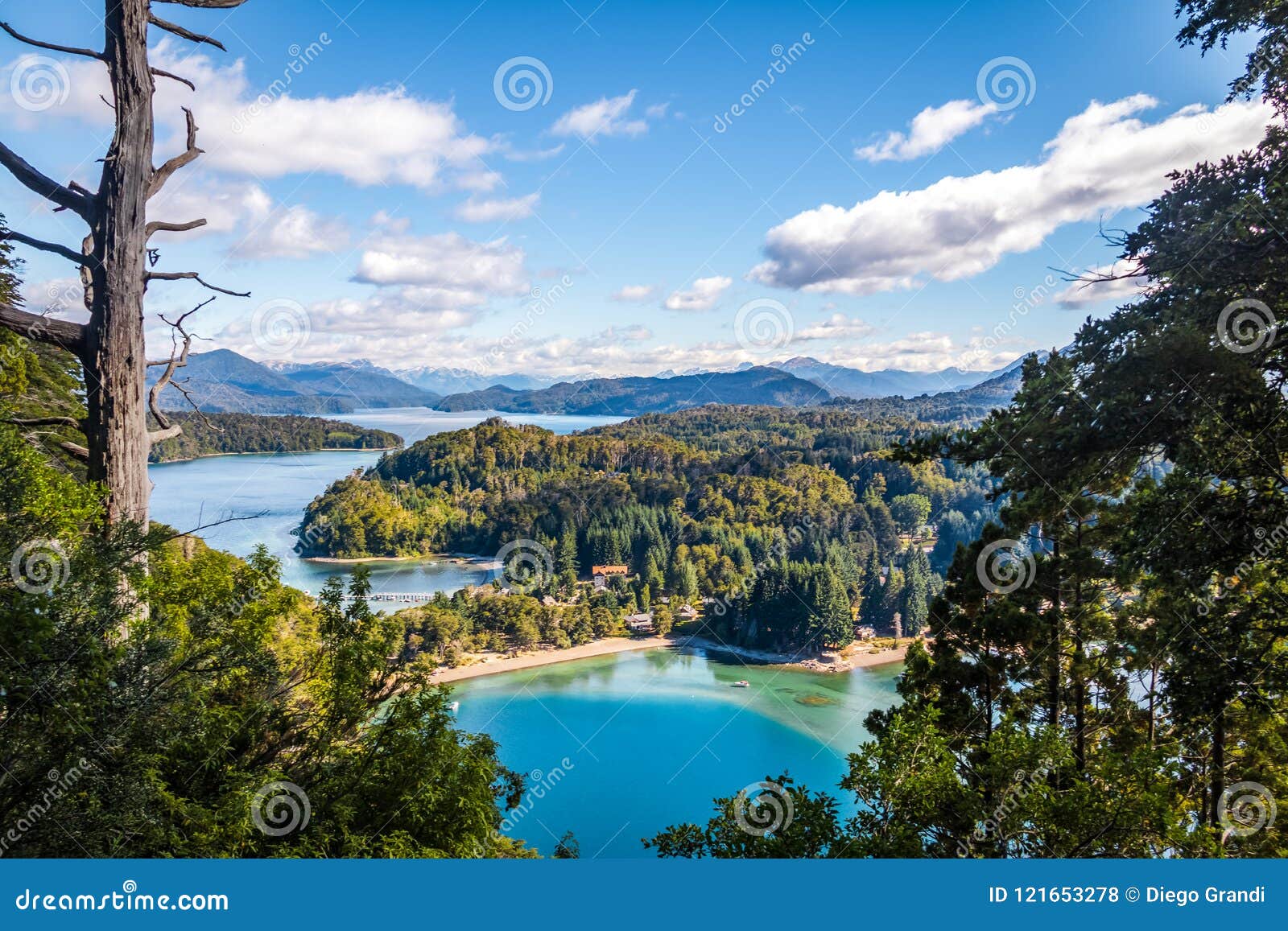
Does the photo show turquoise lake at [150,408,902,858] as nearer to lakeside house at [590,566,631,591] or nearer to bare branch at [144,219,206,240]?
lakeside house at [590,566,631,591]

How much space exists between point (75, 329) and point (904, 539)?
196ft

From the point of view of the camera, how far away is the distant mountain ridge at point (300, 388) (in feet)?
350

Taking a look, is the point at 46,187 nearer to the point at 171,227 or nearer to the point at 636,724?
the point at 171,227

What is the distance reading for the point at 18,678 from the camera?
2.44m

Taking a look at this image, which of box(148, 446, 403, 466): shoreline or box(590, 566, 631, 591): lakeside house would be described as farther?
box(148, 446, 403, 466): shoreline

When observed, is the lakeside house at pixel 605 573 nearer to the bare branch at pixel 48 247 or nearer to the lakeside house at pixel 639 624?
the lakeside house at pixel 639 624

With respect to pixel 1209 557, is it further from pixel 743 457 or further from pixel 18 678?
pixel 743 457

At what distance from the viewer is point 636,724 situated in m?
30.4

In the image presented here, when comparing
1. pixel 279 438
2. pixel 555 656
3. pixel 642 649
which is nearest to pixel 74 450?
pixel 555 656

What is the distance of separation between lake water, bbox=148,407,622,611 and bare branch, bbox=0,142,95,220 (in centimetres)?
2346

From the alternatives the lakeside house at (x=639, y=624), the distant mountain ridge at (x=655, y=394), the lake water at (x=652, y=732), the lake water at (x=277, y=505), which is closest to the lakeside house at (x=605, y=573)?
the lakeside house at (x=639, y=624)

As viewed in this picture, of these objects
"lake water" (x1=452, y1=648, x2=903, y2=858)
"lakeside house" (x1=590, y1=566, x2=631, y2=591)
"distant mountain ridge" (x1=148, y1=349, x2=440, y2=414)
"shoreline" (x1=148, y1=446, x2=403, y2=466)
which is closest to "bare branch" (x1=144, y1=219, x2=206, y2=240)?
"lake water" (x1=452, y1=648, x2=903, y2=858)

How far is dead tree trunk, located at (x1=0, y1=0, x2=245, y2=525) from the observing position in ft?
10.7

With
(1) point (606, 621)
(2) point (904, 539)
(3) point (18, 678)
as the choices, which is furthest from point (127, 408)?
(2) point (904, 539)
